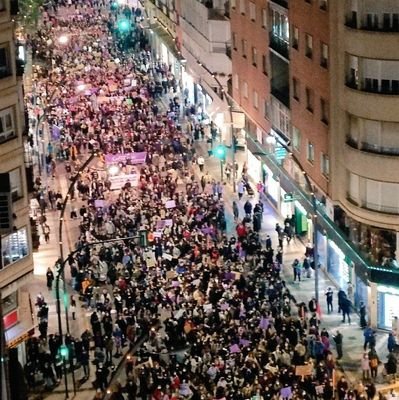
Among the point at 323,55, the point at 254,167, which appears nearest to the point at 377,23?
the point at 323,55

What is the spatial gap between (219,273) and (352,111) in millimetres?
9797

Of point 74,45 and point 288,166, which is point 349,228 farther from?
point 74,45

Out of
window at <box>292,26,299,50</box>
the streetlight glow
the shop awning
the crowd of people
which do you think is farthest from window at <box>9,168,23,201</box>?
the shop awning

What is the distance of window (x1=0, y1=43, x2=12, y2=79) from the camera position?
40.9 meters

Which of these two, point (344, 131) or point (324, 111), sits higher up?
point (324, 111)

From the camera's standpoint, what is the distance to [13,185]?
138 feet

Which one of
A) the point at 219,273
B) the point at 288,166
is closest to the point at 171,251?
the point at 219,273

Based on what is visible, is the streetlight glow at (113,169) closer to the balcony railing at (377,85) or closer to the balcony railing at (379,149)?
the balcony railing at (377,85)

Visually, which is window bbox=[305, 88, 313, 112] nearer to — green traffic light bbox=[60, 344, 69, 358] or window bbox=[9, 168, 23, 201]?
window bbox=[9, 168, 23, 201]

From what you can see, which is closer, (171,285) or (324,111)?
(171,285)

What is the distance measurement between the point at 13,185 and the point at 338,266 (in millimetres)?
17238

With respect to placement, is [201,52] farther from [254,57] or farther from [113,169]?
[113,169]

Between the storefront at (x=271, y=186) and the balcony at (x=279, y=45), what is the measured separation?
7.50 m

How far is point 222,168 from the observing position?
72062 millimetres
